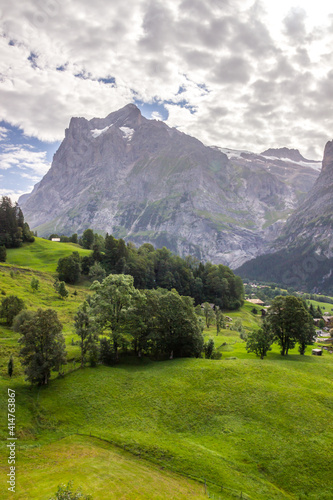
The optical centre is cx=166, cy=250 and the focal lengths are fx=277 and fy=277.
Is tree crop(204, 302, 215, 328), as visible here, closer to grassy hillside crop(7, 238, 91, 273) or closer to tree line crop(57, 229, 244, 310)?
tree line crop(57, 229, 244, 310)

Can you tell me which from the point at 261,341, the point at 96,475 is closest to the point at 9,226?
the point at 261,341

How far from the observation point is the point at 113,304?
57906 millimetres

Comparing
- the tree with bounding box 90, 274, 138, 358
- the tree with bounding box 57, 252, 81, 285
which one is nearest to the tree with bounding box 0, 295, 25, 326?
the tree with bounding box 90, 274, 138, 358

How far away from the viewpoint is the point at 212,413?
37469 mm

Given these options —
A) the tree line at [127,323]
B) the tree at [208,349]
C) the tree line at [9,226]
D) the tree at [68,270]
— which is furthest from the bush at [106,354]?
the tree line at [9,226]

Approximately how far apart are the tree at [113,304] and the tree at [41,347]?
12.3 metres

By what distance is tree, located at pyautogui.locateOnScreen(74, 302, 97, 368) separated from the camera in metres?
49.1

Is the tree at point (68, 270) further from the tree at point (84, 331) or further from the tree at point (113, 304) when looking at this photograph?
the tree at point (84, 331)

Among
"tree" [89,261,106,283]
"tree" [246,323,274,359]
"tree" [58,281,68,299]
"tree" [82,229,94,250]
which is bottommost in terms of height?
"tree" [246,323,274,359]

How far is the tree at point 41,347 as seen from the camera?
131 ft

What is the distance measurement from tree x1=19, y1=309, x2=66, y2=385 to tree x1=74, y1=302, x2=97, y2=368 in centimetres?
594

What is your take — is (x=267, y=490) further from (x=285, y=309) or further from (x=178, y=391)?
(x=285, y=309)

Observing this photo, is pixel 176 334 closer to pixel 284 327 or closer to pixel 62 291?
pixel 284 327

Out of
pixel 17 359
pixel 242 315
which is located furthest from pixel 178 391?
pixel 242 315
